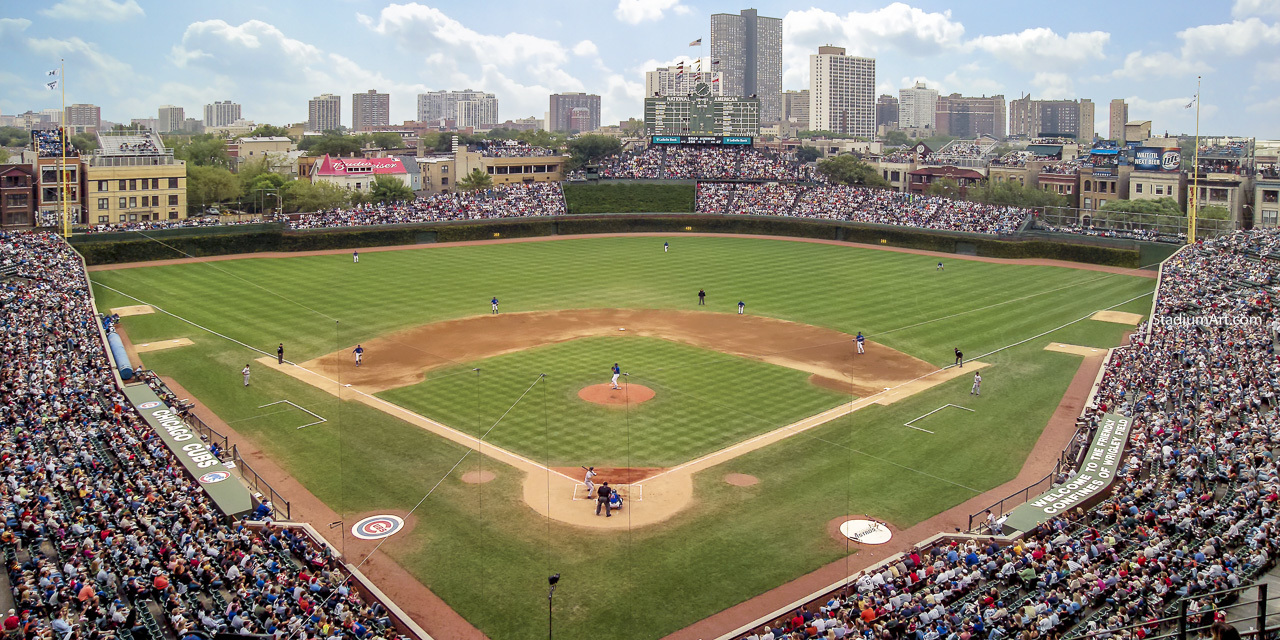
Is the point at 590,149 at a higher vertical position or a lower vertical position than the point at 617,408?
higher

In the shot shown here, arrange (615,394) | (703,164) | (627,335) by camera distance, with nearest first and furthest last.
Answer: (615,394) → (627,335) → (703,164)

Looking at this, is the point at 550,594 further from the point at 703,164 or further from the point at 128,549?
the point at 703,164

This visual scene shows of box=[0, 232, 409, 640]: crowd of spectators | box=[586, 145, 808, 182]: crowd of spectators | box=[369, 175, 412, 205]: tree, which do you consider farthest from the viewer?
box=[369, 175, 412, 205]: tree

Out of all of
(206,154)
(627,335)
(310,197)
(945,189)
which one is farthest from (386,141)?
(627,335)

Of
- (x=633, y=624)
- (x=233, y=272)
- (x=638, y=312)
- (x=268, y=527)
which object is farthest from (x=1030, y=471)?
(x=233, y=272)

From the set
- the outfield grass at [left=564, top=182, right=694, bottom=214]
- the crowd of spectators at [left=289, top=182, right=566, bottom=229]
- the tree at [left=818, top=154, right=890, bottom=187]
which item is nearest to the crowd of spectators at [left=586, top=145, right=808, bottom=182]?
the outfield grass at [left=564, top=182, right=694, bottom=214]

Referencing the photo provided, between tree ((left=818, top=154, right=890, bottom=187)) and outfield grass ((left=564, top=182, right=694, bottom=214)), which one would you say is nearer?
outfield grass ((left=564, top=182, right=694, bottom=214))

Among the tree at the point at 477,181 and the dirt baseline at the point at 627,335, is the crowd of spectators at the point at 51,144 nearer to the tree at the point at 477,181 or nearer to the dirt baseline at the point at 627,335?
the tree at the point at 477,181

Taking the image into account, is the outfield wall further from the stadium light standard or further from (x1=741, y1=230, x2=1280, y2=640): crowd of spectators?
the stadium light standard
